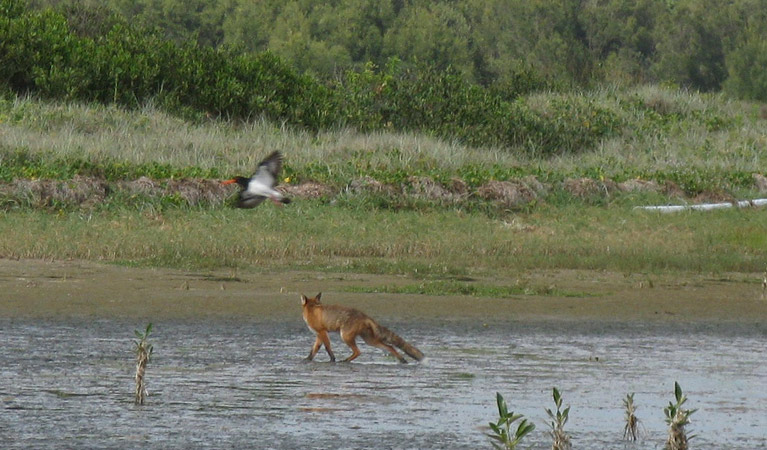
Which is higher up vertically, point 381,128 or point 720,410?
point 381,128

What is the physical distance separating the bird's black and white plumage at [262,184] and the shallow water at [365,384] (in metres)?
1.31

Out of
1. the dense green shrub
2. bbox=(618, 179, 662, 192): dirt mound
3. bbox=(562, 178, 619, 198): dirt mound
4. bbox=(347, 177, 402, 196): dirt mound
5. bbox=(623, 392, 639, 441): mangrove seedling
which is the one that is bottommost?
bbox=(623, 392, 639, 441): mangrove seedling

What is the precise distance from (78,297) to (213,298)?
4.08ft

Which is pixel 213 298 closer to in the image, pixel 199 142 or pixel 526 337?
pixel 526 337

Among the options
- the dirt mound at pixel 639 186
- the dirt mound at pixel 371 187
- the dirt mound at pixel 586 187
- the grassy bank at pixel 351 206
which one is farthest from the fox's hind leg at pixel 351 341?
the dirt mound at pixel 639 186

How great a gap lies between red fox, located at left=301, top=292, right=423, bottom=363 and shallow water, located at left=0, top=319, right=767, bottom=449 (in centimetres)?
14

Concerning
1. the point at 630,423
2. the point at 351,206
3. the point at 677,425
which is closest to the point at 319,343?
the point at 630,423

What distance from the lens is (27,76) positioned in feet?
82.3

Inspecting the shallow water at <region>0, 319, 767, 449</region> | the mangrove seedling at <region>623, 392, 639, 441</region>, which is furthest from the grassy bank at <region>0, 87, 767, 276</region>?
the mangrove seedling at <region>623, 392, 639, 441</region>

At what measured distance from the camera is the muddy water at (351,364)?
7.03 meters

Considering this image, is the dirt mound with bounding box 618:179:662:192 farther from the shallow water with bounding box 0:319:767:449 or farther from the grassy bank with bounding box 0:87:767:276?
the shallow water with bounding box 0:319:767:449

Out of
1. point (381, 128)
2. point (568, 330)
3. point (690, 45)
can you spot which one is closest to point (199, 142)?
point (381, 128)

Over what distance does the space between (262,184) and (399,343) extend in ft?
10.6

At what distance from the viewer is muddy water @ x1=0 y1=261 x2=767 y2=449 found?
703cm
